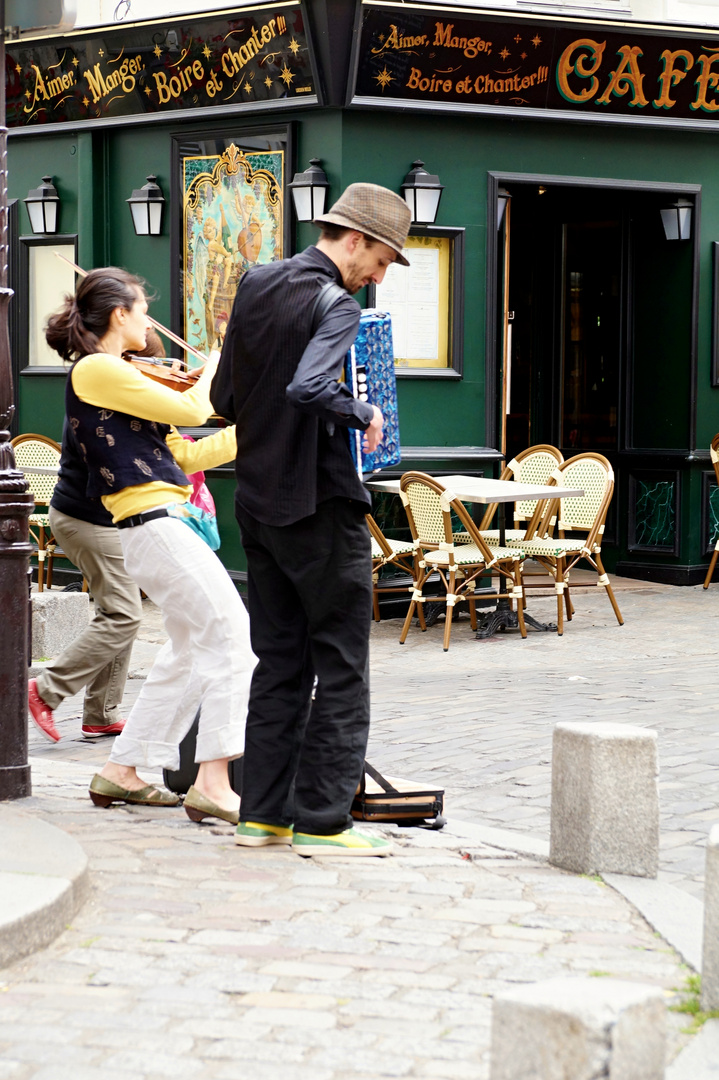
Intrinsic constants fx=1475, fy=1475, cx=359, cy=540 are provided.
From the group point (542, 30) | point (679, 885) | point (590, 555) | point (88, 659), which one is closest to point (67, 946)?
point (679, 885)

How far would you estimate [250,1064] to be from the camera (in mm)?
3020

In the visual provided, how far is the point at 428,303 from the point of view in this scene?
10906mm

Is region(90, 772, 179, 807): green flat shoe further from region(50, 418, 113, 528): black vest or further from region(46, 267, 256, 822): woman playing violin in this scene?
region(50, 418, 113, 528): black vest

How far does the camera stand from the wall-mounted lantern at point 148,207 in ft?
37.8

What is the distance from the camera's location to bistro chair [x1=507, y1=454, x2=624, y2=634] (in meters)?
10.0

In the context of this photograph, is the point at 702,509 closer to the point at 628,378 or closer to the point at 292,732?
the point at 628,378

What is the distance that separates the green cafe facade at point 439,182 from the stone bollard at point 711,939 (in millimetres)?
7423

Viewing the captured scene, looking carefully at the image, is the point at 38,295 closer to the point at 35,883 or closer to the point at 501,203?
the point at 501,203

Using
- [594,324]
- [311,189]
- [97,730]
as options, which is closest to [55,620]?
[97,730]

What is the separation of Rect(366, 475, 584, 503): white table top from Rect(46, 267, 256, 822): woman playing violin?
4319 millimetres

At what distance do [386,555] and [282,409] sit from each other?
18.7 feet

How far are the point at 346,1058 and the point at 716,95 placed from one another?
402 inches

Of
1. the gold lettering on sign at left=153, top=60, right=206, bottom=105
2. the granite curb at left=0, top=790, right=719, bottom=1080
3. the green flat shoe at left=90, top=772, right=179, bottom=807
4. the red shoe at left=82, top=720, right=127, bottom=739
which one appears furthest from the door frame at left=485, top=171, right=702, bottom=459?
the granite curb at left=0, top=790, right=719, bottom=1080

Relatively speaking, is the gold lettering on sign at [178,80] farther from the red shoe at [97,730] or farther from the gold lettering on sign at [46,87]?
the red shoe at [97,730]
